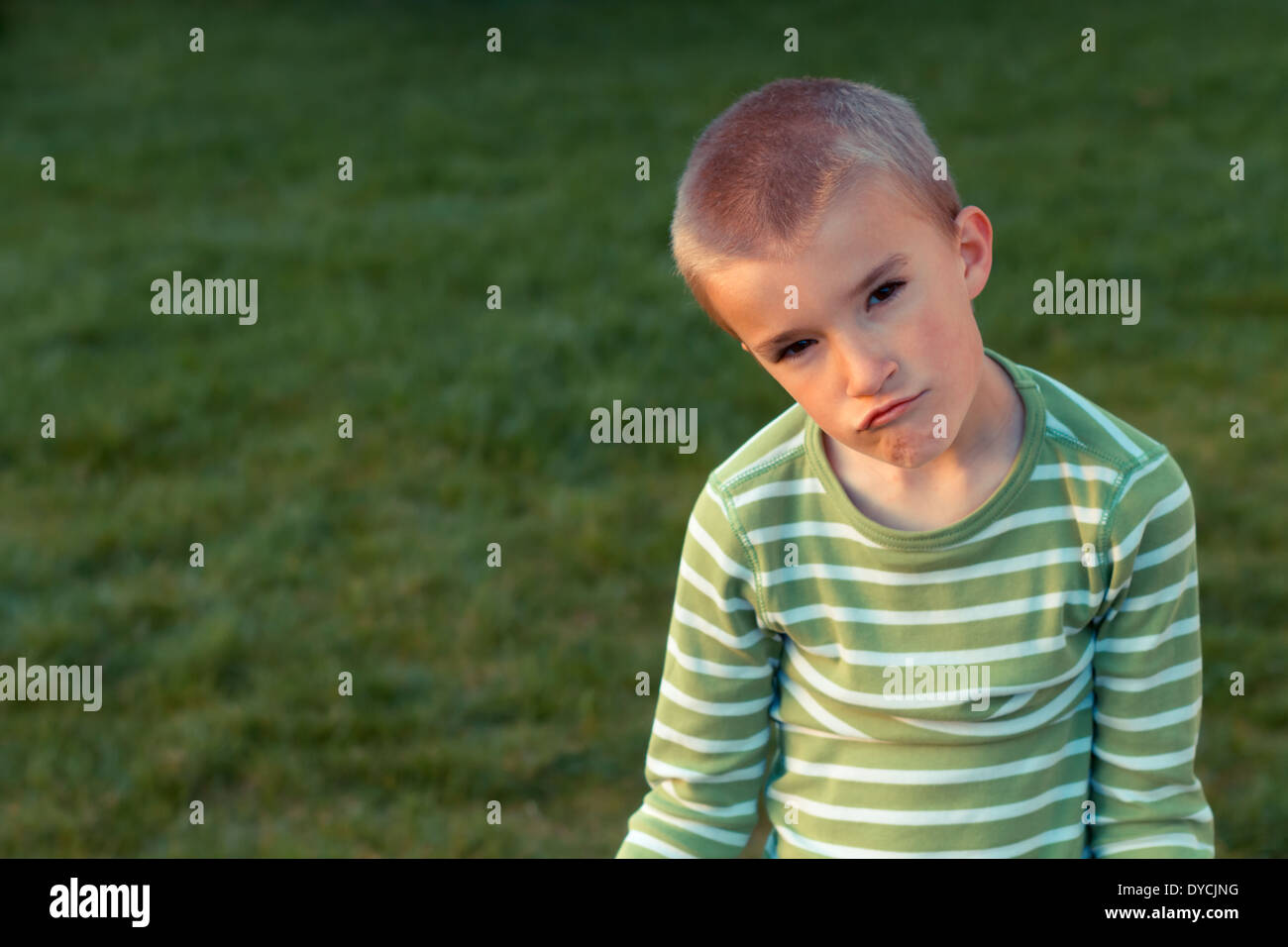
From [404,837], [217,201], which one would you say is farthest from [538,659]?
[217,201]

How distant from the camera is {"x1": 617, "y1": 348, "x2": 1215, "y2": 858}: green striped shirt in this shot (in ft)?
5.81

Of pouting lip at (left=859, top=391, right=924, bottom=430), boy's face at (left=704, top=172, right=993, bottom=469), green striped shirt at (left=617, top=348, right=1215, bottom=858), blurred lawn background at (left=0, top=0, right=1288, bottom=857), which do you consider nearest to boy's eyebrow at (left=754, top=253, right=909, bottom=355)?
boy's face at (left=704, top=172, right=993, bottom=469)

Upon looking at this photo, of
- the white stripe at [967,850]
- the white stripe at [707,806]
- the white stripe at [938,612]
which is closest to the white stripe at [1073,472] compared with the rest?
the white stripe at [938,612]

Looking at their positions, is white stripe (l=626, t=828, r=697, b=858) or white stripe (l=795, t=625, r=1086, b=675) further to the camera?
white stripe (l=626, t=828, r=697, b=858)

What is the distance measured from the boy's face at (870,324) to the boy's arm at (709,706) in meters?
0.25

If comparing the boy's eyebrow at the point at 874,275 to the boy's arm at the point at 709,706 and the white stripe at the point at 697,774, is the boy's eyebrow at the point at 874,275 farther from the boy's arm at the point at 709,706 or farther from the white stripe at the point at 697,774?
the white stripe at the point at 697,774

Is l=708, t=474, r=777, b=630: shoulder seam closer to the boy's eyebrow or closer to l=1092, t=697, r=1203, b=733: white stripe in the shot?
the boy's eyebrow

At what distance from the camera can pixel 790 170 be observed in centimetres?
163

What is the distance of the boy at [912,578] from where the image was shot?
1.66m

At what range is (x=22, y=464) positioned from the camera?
15.7 ft

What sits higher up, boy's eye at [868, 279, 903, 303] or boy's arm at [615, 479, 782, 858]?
boy's eye at [868, 279, 903, 303]

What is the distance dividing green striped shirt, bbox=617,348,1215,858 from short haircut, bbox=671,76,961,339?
316 millimetres

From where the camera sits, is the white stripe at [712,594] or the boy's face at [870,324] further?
the white stripe at [712,594]

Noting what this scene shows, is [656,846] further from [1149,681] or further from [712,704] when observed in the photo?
[1149,681]
